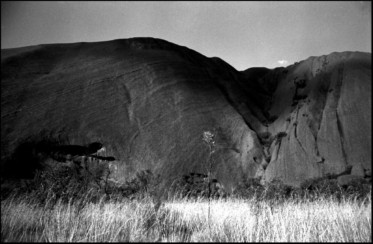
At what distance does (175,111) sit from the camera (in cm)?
3047

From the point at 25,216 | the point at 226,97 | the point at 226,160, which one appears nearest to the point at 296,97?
the point at 226,97

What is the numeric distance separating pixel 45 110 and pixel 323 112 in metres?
27.5

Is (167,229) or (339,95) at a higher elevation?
(339,95)

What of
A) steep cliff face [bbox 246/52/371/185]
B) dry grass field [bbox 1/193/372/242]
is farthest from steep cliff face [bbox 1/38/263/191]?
dry grass field [bbox 1/193/372/242]

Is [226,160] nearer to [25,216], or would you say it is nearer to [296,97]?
[296,97]

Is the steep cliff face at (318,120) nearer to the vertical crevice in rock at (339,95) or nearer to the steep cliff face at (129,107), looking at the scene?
the vertical crevice in rock at (339,95)

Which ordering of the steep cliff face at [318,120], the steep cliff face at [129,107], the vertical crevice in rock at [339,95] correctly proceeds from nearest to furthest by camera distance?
1. the steep cliff face at [318,120]
2. the vertical crevice in rock at [339,95]
3. the steep cliff face at [129,107]

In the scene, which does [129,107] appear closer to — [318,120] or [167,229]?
[318,120]

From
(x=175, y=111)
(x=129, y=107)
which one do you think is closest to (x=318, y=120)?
(x=175, y=111)

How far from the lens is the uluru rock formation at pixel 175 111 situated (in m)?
24.9

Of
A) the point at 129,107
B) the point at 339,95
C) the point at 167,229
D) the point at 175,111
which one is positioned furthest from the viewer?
the point at 339,95

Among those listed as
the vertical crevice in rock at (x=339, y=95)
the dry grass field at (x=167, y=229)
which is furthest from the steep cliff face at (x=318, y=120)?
the dry grass field at (x=167, y=229)

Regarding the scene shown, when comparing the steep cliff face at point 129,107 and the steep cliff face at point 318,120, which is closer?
the steep cliff face at point 318,120

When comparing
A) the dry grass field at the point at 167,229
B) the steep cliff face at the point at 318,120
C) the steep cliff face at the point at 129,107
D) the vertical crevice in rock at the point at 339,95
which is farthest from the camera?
the steep cliff face at the point at 129,107
